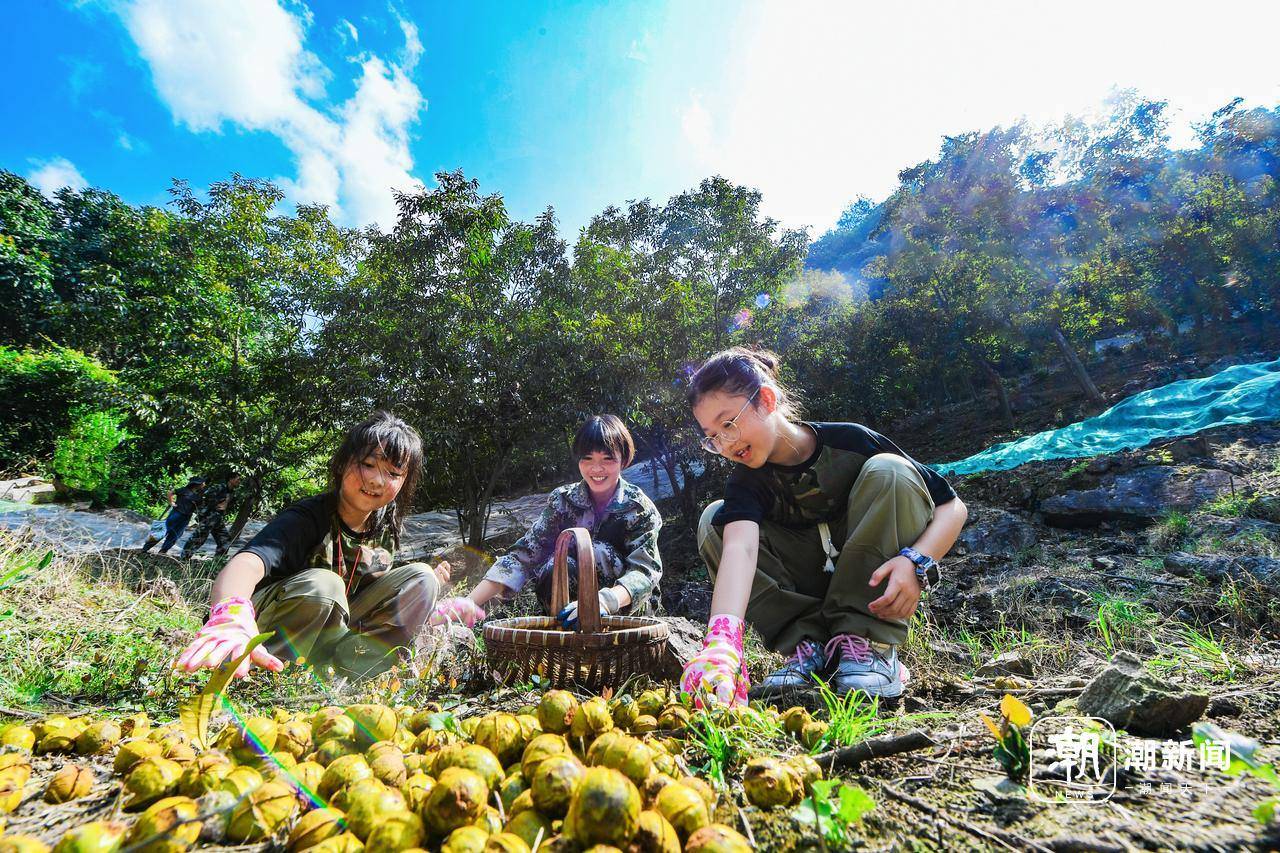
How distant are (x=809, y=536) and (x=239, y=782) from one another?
2.09m

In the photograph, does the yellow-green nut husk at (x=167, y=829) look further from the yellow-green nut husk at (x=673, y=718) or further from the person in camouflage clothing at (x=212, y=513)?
the person in camouflage clothing at (x=212, y=513)

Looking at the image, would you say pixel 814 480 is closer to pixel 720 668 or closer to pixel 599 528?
pixel 720 668

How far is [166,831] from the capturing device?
88 cm

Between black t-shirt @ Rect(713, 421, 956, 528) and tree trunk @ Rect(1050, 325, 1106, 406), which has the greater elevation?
tree trunk @ Rect(1050, 325, 1106, 406)

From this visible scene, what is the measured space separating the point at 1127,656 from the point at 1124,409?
1025 cm

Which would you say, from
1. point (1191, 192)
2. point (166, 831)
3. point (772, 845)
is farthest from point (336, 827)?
point (1191, 192)

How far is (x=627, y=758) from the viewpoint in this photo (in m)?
1.03

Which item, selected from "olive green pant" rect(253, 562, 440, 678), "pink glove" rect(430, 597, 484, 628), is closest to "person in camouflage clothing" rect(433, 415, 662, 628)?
"pink glove" rect(430, 597, 484, 628)

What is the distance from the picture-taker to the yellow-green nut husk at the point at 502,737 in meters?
1.22

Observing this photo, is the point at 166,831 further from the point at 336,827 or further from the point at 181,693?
the point at 181,693

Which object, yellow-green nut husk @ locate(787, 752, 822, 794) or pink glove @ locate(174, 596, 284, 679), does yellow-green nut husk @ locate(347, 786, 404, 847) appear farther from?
pink glove @ locate(174, 596, 284, 679)

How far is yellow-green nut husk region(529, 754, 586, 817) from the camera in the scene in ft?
3.07

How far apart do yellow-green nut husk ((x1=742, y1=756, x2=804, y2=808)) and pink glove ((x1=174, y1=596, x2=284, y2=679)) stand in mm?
1387

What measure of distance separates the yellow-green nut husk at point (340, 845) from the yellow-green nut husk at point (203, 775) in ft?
1.07
